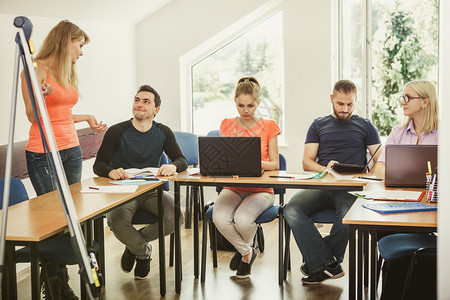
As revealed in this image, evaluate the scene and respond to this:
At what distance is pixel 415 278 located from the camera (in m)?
2.71

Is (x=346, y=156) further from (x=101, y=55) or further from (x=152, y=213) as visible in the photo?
(x=101, y=55)

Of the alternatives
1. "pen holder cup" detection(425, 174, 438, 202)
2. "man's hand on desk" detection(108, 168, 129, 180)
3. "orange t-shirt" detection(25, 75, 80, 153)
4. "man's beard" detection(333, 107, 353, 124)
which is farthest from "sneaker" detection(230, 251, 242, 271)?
"pen holder cup" detection(425, 174, 438, 202)

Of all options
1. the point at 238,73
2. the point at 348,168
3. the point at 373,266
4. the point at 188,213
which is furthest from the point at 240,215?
the point at 238,73

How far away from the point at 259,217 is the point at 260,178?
280mm

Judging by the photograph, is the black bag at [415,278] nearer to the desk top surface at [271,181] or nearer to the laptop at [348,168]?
the desk top surface at [271,181]

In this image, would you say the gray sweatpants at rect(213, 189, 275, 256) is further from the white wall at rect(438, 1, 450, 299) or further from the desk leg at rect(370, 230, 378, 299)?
the white wall at rect(438, 1, 450, 299)

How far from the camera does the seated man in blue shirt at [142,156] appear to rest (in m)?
3.76

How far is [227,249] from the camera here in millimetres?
4543

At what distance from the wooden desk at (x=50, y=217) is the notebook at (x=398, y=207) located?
128cm

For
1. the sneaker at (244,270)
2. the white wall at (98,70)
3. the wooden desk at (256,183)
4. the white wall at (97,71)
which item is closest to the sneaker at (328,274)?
the sneaker at (244,270)

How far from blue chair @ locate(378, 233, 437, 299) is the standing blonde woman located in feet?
5.80

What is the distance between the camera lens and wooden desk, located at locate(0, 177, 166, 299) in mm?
2328

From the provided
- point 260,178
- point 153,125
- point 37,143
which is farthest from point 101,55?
point 260,178

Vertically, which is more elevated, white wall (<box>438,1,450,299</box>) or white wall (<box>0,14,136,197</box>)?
white wall (<box>0,14,136,197</box>)
